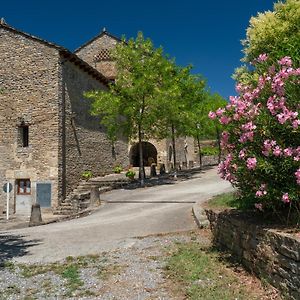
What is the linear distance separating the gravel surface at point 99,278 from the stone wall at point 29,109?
12407 mm

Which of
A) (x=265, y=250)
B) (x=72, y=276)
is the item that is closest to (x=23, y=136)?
(x=72, y=276)

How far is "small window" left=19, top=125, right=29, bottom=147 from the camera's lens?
2053 centimetres

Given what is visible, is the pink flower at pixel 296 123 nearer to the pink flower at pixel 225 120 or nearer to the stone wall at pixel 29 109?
the pink flower at pixel 225 120

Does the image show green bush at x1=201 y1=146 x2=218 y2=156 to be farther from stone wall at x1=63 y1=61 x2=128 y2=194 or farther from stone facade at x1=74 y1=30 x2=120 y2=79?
stone wall at x1=63 y1=61 x2=128 y2=194

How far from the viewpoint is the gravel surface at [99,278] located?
548cm

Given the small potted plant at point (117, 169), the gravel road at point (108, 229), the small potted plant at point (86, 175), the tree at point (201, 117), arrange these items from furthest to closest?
the small potted plant at point (117, 169)
the tree at point (201, 117)
the small potted plant at point (86, 175)
the gravel road at point (108, 229)

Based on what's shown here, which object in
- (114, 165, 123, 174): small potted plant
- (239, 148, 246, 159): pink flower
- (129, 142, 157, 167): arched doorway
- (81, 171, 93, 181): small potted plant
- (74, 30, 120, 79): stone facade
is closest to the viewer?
(239, 148, 246, 159): pink flower

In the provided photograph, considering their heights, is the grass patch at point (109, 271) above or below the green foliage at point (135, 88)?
below

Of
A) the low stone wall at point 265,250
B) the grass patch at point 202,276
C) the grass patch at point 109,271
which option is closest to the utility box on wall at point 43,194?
the grass patch at point 202,276

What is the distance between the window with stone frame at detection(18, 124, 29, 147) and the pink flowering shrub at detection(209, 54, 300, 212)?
54.3 ft

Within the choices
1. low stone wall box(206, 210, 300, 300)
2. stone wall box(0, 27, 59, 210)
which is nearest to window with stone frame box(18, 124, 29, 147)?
stone wall box(0, 27, 59, 210)

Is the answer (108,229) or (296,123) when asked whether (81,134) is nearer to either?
(108,229)

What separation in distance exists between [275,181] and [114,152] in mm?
21466

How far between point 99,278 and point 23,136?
1608 centimetres
